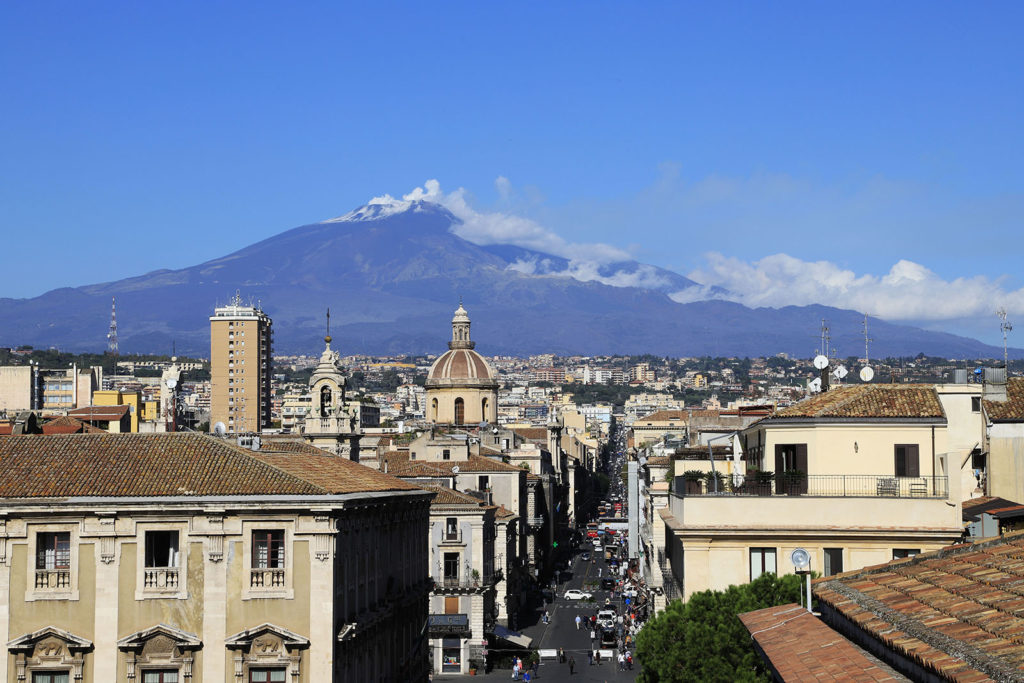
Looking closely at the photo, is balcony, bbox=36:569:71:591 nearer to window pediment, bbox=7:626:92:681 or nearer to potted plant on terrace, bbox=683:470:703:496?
window pediment, bbox=7:626:92:681

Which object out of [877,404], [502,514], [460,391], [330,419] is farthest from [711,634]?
[460,391]

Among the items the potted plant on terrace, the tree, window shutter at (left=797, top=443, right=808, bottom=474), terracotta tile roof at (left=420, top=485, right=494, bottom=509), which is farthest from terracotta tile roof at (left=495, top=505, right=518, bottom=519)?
the tree

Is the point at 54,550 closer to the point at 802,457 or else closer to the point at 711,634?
the point at 711,634

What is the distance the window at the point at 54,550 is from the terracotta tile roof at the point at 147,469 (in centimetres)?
99

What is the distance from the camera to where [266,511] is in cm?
3875

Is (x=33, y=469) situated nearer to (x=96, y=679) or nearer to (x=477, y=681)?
(x=96, y=679)

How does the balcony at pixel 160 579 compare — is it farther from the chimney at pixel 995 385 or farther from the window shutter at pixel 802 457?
the chimney at pixel 995 385

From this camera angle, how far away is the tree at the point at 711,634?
3272 cm

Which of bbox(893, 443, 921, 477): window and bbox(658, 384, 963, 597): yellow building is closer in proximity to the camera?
bbox(658, 384, 963, 597): yellow building

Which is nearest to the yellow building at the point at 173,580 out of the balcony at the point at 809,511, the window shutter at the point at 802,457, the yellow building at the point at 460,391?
the balcony at the point at 809,511

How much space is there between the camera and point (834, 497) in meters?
36.8

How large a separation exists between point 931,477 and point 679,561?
821cm

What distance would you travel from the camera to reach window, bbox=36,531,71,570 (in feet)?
129

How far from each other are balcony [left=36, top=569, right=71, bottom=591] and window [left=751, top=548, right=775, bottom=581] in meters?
15.2
